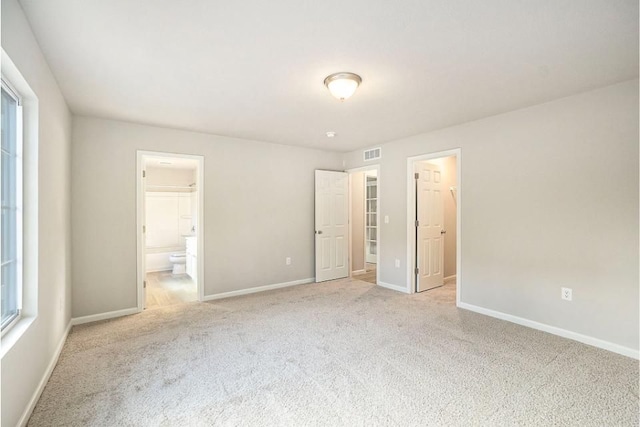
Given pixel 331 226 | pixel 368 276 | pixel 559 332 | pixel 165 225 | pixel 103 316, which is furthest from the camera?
pixel 165 225

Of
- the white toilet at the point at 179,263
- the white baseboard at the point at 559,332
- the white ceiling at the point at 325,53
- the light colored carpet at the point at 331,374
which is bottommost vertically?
the light colored carpet at the point at 331,374

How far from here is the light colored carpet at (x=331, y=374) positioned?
6.14ft

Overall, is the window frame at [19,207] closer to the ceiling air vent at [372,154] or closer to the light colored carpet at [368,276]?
the ceiling air vent at [372,154]

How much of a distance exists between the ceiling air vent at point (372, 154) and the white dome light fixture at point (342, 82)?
2.54 m

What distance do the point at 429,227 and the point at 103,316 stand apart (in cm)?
455

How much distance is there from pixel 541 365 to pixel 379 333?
52.6 inches

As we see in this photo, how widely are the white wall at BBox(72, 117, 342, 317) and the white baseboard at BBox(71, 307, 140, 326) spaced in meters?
0.05

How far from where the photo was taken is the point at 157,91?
282 centimetres

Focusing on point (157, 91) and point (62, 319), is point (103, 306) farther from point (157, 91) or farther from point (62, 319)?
point (157, 91)

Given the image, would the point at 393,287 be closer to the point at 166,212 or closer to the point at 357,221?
the point at 357,221

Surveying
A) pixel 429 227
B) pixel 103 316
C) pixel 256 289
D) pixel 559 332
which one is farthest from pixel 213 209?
pixel 559 332

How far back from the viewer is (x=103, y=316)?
361 centimetres

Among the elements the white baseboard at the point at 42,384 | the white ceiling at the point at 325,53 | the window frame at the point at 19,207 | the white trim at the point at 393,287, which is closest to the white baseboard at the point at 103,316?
the white baseboard at the point at 42,384

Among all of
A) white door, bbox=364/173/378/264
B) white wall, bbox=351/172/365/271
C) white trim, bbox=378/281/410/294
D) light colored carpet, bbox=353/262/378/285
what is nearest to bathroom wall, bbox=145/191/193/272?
white wall, bbox=351/172/365/271
